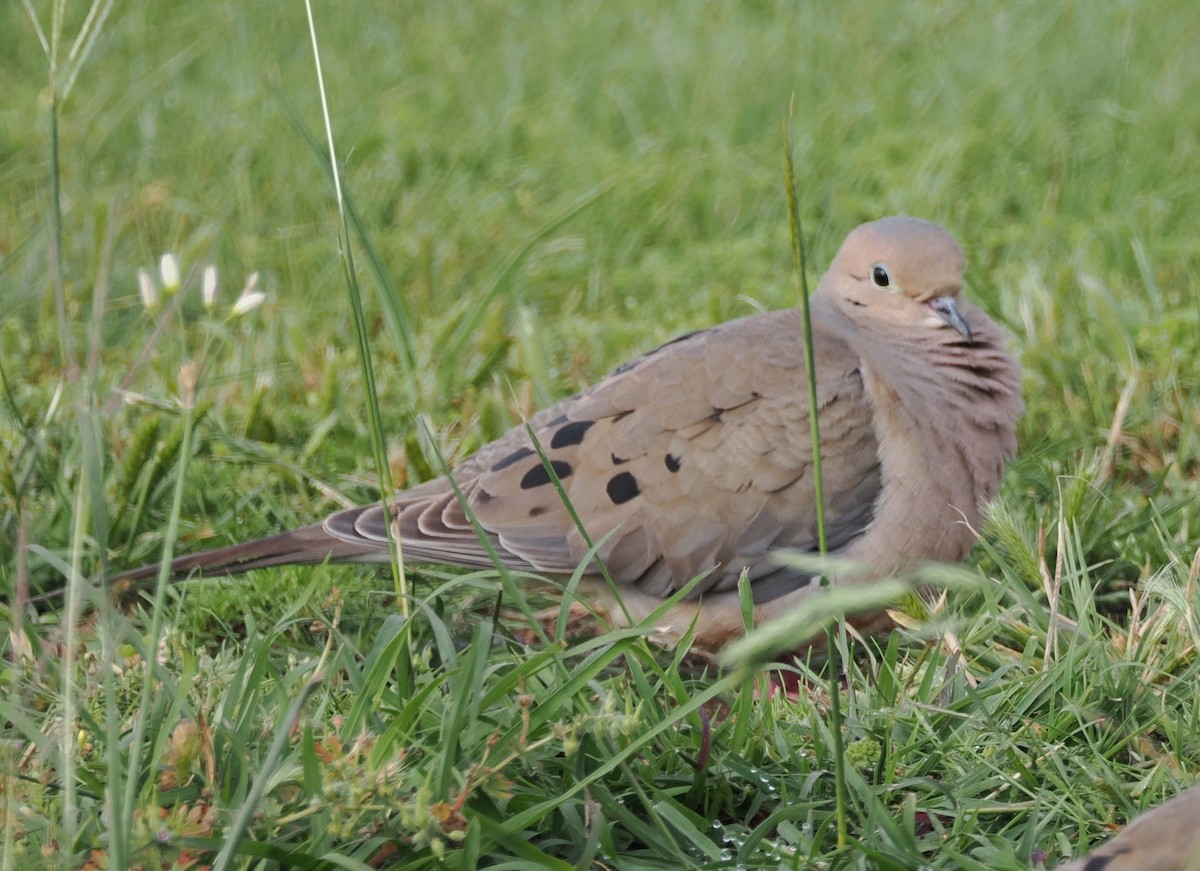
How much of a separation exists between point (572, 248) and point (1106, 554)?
246 cm

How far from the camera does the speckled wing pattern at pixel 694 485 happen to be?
3.13 m

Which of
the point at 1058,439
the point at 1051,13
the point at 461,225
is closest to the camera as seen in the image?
the point at 1058,439

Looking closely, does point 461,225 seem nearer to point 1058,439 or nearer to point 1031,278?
point 1031,278

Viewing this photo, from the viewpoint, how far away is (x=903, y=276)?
3.49 metres

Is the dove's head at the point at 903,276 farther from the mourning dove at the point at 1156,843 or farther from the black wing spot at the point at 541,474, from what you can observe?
the mourning dove at the point at 1156,843

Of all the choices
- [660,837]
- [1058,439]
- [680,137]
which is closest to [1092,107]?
[680,137]

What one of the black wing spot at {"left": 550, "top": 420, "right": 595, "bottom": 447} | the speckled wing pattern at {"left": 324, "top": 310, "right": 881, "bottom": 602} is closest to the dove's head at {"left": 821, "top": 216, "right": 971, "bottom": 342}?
the speckled wing pattern at {"left": 324, "top": 310, "right": 881, "bottom": 602}

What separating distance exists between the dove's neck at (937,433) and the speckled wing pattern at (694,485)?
5cm

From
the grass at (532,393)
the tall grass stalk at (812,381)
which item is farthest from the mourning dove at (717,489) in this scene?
the tall grass stalk at (812,381)

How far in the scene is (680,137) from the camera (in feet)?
20.4

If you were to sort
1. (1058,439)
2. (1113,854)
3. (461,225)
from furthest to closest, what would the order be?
1. (461,225)
2. (1058,439)
3. (1113,854)

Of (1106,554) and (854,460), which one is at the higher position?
(854,460)

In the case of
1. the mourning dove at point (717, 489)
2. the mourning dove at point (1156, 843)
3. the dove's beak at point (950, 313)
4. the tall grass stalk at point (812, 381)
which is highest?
the tall grass stalk at point (812, 381)

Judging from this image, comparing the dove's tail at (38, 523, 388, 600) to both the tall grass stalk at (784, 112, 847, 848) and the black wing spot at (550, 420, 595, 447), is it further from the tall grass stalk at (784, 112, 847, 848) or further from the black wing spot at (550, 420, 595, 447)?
the tall grass stalk at (784, 112, 847, 848)
